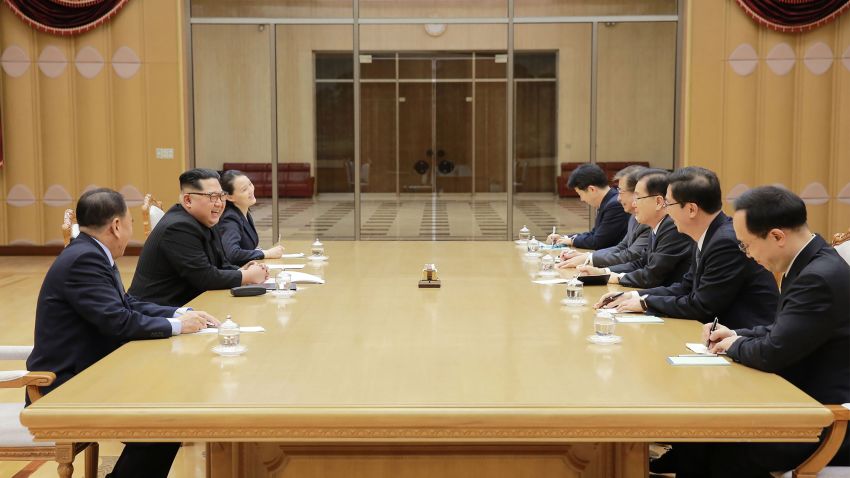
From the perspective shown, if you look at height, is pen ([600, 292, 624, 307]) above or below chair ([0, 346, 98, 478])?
above

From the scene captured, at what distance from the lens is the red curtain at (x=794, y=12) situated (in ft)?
32.7

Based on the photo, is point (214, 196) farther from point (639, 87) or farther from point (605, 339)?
point (639, 87)

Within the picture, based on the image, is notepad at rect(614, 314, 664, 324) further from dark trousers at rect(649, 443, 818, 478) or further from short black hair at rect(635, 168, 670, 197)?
short black hair at rect(635, 168, 670, 197)

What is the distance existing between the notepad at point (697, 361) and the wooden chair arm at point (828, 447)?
13.5 inches

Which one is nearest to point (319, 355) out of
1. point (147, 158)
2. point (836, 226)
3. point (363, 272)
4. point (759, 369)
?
point (759, 369)

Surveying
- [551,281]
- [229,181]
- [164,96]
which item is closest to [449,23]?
[164,96]

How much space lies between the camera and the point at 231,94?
10750 millimetres

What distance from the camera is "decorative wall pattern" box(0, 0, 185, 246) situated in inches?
407

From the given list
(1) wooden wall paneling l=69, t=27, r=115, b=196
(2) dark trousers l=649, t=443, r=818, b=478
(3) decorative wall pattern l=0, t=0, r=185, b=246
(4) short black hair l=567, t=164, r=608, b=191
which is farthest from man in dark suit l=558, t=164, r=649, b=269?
(1) wooden wall paneling l=69, t=27, r=115, b=196

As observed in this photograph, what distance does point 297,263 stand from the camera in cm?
546

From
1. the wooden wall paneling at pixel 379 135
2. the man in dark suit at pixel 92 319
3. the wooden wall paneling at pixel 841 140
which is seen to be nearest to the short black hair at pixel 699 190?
the man in dark suit at pixel 92 319

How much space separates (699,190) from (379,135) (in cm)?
755

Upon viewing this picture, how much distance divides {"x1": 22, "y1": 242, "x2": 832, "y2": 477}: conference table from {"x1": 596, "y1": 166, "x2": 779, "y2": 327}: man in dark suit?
0.11m

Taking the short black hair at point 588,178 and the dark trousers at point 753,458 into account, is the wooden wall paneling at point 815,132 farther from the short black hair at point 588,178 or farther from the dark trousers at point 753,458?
the dark trousers at point 753,458
